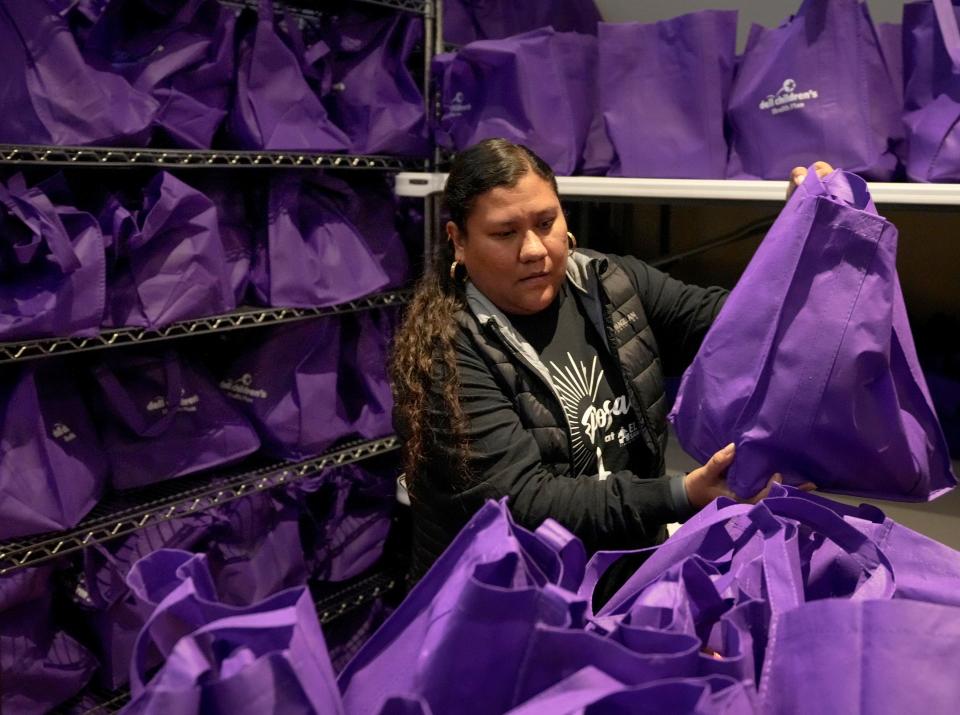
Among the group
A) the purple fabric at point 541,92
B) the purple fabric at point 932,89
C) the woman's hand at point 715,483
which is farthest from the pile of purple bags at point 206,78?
the woman's hand at point 715,483

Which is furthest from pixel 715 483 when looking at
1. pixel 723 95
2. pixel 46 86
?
pixel 46 86

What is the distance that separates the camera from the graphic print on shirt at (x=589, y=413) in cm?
150

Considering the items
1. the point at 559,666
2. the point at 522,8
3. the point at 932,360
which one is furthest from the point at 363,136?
the point at 559,666

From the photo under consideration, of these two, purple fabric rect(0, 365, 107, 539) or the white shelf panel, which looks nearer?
the white shelf panel

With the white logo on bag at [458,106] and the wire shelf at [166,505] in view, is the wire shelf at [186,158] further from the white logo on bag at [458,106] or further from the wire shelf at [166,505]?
the wire shelf at [166,505]

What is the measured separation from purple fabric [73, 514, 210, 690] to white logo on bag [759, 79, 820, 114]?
1527 millimetres

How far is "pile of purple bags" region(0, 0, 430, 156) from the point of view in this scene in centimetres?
166

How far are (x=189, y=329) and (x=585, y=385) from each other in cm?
91

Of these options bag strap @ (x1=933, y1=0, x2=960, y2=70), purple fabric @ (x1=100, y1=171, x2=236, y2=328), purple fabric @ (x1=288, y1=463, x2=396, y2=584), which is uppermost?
bag strap @ (x1=933, y1=0, x2=960, y2=70)

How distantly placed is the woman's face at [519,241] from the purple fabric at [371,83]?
86 cm

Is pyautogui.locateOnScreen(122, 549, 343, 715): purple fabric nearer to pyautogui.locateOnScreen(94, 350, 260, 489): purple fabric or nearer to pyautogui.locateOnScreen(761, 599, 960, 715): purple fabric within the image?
pyautogui.locateOnScreen(761, 599, 960, 715): purple fabric

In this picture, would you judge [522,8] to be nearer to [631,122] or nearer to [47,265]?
[631,122]

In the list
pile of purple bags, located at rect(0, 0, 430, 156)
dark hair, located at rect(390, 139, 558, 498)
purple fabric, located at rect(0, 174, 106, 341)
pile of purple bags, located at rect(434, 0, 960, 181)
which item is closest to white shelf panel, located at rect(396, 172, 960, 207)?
pile of purple bags, located at rect(434, 0, 960, 181)

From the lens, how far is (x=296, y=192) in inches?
83.7
